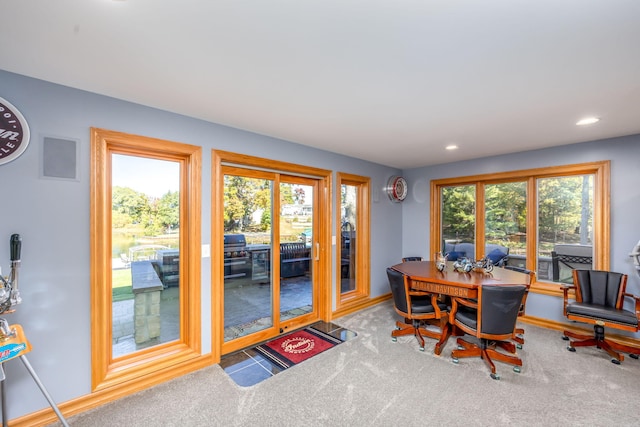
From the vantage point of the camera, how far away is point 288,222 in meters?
3.63

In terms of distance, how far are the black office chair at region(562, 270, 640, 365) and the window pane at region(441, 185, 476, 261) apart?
1.46 meters

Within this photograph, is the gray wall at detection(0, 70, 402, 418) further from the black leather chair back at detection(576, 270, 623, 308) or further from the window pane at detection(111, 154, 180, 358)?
the black leather chair back at detection(576, 270, 623, 308)

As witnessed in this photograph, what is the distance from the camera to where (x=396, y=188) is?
16.2 feet

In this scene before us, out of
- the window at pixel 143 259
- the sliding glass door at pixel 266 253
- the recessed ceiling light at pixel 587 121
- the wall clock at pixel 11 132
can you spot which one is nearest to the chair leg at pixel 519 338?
the recessed ceiling light at pixel 587 121

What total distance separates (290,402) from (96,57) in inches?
108

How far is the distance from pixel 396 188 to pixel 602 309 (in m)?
2.98

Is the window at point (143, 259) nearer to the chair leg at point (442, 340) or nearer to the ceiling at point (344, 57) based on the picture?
the ceiling at point (344, 57)

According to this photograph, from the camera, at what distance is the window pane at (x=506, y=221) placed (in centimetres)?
412

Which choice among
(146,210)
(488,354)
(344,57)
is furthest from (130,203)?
(488,354)

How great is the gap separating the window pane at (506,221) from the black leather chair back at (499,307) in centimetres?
193

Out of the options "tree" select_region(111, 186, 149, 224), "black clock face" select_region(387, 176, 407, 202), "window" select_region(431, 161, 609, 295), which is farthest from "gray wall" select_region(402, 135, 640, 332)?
"tree" select_region(111, 186, 149, 224)

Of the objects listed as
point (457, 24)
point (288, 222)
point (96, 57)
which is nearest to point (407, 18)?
point (457, 24)

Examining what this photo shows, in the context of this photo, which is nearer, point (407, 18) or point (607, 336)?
point (407, 18)

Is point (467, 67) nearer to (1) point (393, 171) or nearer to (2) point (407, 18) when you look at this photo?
(2) point (407, 18)
